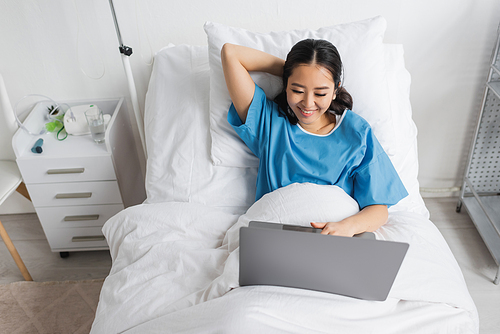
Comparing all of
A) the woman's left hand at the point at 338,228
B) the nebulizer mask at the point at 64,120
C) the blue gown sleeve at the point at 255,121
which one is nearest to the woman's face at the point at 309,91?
the blue gown sleeve at the point at 255,121

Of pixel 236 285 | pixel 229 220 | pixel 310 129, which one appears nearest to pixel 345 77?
pixel 310 129

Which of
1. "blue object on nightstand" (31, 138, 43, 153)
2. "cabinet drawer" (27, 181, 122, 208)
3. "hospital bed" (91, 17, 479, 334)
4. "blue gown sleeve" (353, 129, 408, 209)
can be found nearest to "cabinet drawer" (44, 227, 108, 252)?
"cabinet drawer" (27, 181, 122, 208)

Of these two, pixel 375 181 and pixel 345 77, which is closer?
pixel 375 181

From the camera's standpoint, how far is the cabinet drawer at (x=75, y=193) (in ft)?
5.21

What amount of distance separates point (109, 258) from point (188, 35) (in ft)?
3.55

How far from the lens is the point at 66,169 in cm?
154

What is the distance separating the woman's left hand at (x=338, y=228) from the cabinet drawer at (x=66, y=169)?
93 centimetres

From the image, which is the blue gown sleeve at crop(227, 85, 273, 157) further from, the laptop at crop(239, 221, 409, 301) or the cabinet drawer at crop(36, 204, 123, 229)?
the cabinet drawer at crop(36, 204, 123, 229)

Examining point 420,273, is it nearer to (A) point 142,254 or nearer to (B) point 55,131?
(A) point 142,254

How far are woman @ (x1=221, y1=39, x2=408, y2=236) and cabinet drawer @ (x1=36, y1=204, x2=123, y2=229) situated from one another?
767 mm

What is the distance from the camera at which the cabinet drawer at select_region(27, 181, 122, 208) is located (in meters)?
1.59

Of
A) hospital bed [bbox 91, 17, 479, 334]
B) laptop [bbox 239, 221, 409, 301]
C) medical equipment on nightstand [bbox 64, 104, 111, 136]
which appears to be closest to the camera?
laptop [bbox 239, 221, 409, 301]

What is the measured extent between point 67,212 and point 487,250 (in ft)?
6.14

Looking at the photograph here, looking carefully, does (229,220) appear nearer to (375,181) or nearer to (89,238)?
(375,181)
